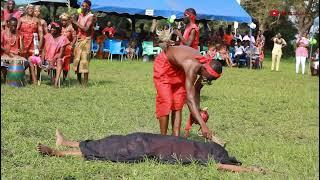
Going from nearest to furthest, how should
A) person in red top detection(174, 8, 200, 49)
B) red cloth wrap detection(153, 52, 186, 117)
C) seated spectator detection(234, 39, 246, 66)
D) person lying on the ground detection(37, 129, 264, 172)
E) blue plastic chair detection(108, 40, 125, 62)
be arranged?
person lying on the ground detection(37, 129, 264, 172), red cloth wrap detection(153, 52, 186, 117), person in red top detection(174, 8, 200, 49), blue plastic chair detection(108, 40, 125, 62), seated spectator detection(234, 39, 246, 66)

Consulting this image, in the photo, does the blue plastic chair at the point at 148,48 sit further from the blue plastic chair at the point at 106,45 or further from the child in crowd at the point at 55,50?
the child in crowd at the point at 55,50

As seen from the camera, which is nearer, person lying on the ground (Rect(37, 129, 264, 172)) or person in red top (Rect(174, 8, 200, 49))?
person lying on the ground (Rect(37, 129, 264, 172))

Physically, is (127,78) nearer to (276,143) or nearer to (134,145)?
(276,143)

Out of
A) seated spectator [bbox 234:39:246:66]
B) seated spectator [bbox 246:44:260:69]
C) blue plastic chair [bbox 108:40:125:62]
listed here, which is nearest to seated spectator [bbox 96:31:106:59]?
blue plastic chair [bbox 108:40:125:62]

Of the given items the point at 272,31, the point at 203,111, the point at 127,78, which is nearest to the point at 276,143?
the point at 203,111

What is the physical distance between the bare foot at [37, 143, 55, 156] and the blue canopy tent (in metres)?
14.4

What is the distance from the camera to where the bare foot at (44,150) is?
509cm

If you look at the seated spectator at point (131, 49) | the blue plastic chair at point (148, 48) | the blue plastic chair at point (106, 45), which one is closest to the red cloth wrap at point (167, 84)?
the blue plastic chair at point (106, 45)

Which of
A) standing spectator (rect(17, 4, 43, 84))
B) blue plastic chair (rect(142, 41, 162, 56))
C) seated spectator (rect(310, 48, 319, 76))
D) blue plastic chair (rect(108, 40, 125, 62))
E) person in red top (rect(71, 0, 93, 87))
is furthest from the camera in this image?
blue plastic chair (rect(142, 41, 162, 56))

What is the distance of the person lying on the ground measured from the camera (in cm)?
509

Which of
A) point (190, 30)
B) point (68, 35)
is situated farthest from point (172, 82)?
point (68, 35)

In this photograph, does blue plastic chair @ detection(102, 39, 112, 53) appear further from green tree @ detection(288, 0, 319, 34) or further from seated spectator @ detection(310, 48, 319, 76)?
green tree @ detection(288, 0, 319, 34)

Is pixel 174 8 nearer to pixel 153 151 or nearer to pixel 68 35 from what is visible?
pixel 68 35

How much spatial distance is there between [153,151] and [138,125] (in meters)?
2.13
